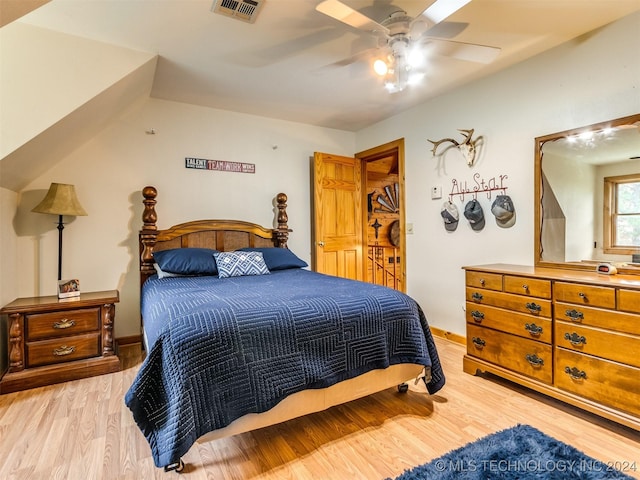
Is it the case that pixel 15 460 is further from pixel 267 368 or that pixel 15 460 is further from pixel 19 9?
pixel 19 9

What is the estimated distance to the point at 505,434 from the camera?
1.74 metres

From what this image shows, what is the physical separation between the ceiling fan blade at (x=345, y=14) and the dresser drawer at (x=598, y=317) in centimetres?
200

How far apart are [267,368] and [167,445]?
1.61ft

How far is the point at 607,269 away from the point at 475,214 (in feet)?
3.60

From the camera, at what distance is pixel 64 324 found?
248cm

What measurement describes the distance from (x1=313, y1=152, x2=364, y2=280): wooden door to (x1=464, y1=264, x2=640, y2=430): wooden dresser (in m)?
1.84

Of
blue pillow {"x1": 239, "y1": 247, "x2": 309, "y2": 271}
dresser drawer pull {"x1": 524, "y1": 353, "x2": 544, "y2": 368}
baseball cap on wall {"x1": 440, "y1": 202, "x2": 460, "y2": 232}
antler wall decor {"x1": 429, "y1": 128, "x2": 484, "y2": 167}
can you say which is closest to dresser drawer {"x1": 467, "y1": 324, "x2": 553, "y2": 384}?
dresser drawer pull {"x1": 524, "y1": 353, "x2": 544, "y2": 368}

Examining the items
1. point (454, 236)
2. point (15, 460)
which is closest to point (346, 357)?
point (15, 460)

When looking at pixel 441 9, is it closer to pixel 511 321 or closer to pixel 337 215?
pixel 511 321

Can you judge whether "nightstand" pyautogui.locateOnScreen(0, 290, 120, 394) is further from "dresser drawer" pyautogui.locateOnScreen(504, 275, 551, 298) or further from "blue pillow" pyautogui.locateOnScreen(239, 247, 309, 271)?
"dresser drawer" pyautogui.locateOnScreen(504, 275, 551, 298)

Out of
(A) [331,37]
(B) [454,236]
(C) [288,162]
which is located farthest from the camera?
(C) [288,162]

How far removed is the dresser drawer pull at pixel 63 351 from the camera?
2454mm

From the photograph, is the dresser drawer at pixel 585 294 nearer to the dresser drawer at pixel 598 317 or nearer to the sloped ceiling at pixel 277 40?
the dresser drawer at pixel 598 317

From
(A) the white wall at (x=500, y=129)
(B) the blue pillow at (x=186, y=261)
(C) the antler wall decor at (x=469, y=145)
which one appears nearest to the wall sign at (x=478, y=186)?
(A) the white wall at (x=500, y=129)
